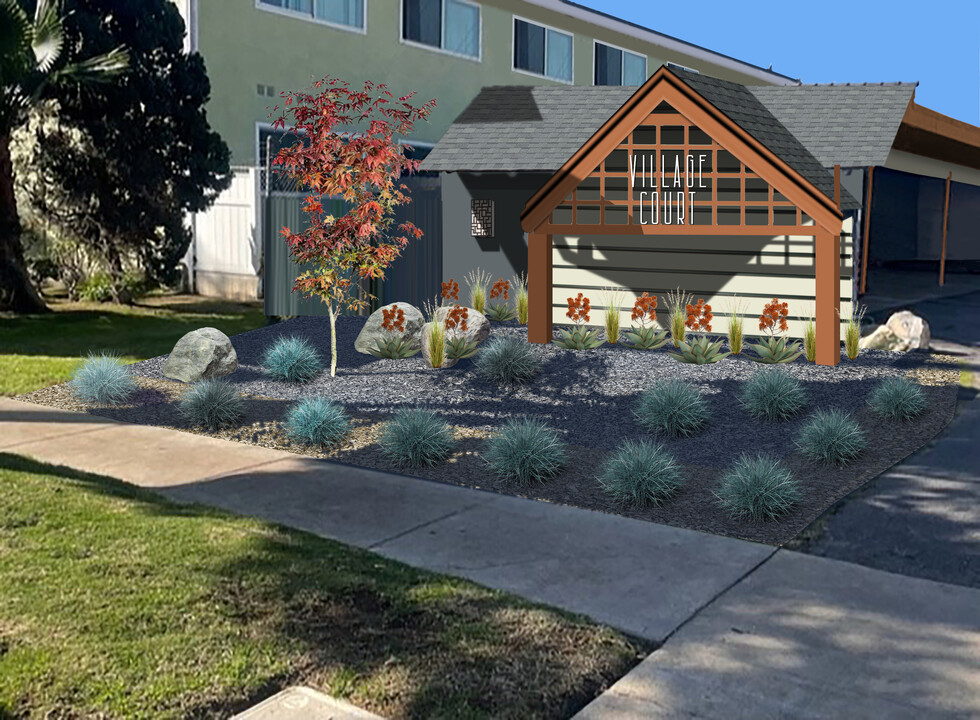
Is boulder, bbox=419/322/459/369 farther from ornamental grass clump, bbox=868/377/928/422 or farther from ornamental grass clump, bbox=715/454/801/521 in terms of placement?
ornamental grass clump, bbox=715/454/801/521

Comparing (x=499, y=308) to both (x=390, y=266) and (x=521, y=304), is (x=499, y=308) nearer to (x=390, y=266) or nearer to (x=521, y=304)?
(x=521, y=304)

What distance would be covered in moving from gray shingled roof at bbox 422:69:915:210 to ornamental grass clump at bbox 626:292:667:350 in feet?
8.60

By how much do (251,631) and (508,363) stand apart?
6809 mm

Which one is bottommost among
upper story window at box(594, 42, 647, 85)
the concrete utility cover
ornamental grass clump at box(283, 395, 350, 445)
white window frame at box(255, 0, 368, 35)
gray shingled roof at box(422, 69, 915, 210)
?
the concrete utility cover

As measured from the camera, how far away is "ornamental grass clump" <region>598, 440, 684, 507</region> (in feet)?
26.3

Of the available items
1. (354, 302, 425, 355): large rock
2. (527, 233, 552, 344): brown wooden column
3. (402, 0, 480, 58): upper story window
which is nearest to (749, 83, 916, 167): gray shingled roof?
(527, 233, 552, 344): brown wooden column

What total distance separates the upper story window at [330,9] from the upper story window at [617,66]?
9247 mm

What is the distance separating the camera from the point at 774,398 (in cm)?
1047

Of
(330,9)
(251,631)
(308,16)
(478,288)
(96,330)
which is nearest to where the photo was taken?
(251,631)

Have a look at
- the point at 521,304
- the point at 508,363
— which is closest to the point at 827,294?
the point at 508,363

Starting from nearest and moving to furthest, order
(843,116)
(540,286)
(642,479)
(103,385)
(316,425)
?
(642,479) < (316,425) < (103,385) < (540,286) < (843,116)

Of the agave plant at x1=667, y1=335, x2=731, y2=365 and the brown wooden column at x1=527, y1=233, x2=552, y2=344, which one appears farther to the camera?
the brown wooden column at x1=527, y1=233, x2=552, y2=344

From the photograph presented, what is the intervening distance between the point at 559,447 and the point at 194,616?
162 inches

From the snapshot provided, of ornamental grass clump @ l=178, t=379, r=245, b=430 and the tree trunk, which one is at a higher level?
the tree trunk
